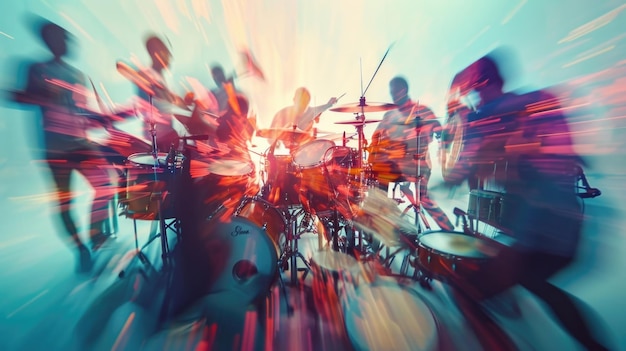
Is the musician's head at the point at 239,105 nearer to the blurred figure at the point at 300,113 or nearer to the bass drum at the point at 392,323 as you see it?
the blurred figure at the point at 300,113

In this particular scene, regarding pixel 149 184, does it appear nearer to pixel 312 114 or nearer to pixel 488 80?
pixel 312 114

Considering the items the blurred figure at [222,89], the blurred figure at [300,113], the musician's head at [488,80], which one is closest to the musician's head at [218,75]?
the blurred figure at [222,89]

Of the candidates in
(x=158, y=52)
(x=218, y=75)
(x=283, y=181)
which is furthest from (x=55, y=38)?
(x=283, y=181)

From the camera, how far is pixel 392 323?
1.43 meters

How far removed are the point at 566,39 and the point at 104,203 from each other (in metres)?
5.22

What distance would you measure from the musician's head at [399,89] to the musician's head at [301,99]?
125cm

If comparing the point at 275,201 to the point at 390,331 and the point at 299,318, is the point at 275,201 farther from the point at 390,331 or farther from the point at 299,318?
the point at 390,331

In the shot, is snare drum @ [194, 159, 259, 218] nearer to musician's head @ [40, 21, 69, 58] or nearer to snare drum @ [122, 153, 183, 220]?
snare drum @ [122, 153, 183, 220]

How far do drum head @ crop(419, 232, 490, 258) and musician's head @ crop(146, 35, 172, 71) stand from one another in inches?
147

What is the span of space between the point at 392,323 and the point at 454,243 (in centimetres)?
61

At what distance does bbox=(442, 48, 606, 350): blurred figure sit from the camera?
1587 millimetres

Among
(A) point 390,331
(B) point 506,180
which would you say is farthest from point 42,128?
(B) point 506,180

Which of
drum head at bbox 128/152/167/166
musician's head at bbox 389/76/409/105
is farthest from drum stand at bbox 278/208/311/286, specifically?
musician's head at bbox 389/76/409/105

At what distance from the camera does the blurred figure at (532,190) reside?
1.59 m
